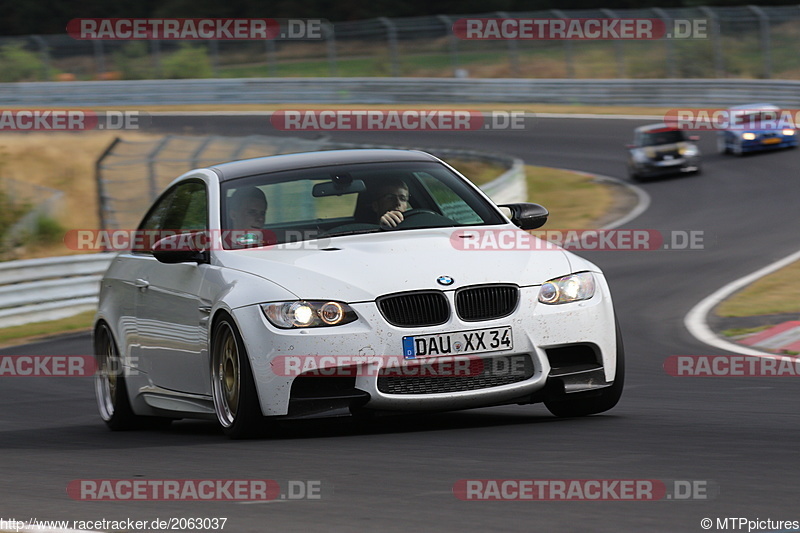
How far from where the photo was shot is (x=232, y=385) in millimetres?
6695

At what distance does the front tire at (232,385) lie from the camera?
6.43 m

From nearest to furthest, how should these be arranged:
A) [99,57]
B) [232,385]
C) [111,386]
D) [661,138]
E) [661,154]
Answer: [232,385] → [111,386] → [661,154] → [661,138] → [99,57]

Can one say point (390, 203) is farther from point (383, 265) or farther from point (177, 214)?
point (177, 214)

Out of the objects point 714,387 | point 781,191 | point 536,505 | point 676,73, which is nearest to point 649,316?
point 714,387

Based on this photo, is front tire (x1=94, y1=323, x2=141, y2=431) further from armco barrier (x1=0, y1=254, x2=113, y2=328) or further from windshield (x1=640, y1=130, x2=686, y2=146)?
windshield (x1=640, y1=130, x2=686, y2=146)

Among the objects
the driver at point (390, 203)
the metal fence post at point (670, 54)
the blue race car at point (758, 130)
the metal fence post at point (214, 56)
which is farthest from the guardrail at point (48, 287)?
the metal fence post at point (214, 56)

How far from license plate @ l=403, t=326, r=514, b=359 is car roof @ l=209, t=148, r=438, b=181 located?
5.50 feet

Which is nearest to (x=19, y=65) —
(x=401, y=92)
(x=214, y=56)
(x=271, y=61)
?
(x=214, y=56)

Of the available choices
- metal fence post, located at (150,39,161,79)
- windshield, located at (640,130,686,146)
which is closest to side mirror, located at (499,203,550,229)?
windshield, located at (640,130,686,146)

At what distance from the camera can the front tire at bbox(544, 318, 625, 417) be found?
22.7ft

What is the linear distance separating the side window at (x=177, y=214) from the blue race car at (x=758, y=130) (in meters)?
23.4

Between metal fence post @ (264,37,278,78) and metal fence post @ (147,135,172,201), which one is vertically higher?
metal fence post @ (264,37,278,78)

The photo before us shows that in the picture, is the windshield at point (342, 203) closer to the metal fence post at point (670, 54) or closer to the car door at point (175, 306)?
the car door at point (175, 306)

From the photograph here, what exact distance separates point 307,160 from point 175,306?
44.3 inches
